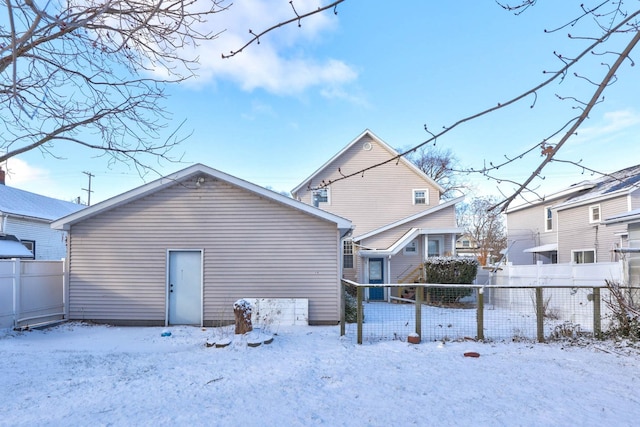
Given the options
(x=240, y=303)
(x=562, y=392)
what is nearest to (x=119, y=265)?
(x=240, y=303)

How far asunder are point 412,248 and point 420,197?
3.22 m

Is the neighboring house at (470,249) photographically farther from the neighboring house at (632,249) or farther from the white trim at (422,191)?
the neighboring house at (632,249)

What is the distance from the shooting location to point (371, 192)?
1783cm

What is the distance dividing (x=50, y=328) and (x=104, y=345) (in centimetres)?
247

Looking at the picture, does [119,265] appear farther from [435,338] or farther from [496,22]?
[496,22]

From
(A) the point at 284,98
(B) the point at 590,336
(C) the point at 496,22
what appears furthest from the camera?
(A) the point at 284,98

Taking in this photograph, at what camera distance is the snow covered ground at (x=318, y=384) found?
372cm

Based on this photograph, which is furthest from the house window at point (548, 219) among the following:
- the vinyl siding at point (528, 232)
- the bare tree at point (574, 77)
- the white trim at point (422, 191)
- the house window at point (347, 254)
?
the bare tree at point (574, 77)

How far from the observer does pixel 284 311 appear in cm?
890

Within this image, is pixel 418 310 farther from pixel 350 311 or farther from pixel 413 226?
pixel 413 226

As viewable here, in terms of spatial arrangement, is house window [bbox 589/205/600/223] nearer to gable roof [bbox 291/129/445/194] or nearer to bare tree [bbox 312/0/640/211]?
gable roof [bbox 291/129/445/194]

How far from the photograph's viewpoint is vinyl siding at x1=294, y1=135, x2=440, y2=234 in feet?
58.0

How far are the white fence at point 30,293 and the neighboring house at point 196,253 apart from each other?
425 millimetres

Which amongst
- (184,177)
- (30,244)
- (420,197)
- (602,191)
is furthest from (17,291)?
(602,191)
